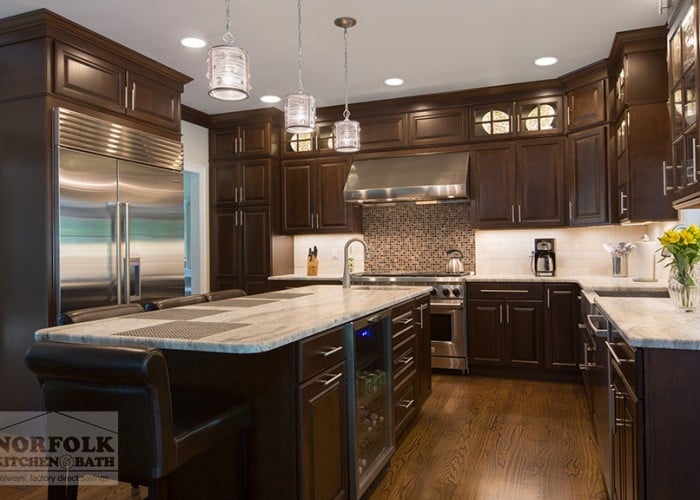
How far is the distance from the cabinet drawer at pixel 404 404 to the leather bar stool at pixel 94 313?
1.46m

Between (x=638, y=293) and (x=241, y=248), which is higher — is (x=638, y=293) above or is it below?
below

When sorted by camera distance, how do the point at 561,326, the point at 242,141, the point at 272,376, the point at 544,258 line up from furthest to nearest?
the point at 242,141, the point at 544,258, the point at 561,326, the point at 272,376

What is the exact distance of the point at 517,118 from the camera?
485cm

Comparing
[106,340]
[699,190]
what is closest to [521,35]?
[699,190]

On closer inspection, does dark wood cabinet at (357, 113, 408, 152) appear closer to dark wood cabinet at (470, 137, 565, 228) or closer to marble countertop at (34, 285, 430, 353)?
dark wood cabinet at (470, 137, 565, 228)

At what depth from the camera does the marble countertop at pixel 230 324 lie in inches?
65.8

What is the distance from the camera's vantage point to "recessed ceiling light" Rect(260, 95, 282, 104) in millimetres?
5037

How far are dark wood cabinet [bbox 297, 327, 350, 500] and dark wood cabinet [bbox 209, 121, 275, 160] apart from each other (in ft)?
12.4

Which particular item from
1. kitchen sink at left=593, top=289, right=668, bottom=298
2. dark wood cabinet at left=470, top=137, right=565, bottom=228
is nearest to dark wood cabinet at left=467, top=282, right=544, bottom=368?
dark wood cabinet at left=470, top=137, right=565, bottom=228

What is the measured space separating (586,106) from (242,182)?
3.48 m

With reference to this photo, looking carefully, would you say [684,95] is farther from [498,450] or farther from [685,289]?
[498,450]

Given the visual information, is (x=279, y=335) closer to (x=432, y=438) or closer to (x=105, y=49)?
(x=432, y=438)

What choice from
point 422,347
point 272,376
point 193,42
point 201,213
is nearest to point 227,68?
point 272,376

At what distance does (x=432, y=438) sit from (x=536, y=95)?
329cm
